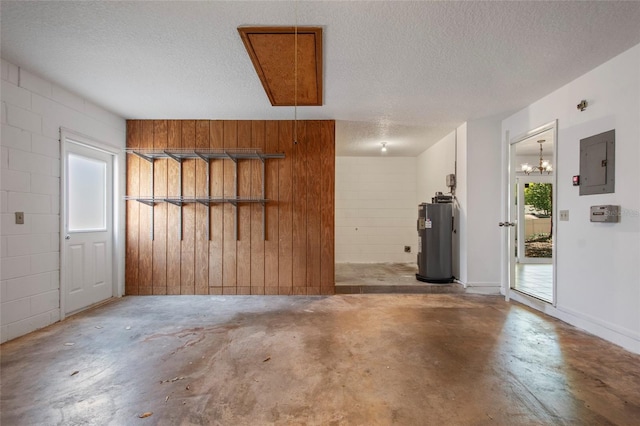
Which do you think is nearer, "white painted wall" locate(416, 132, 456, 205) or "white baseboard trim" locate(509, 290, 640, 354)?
"white baseboard trim" locate(509, 290, 640, 354)

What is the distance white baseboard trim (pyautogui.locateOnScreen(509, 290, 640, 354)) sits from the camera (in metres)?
2.54

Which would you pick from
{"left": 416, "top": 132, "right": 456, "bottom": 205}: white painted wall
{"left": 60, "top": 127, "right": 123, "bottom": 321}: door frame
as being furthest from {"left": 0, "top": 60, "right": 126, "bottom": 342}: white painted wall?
{"left": 416, "top": 132, "right": 456, "bottom": 205}: white painted wall

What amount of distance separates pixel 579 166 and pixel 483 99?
1310 mm

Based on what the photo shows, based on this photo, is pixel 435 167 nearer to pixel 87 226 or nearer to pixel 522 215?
pixel 522 215

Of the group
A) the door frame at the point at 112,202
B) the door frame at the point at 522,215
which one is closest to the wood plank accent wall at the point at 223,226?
the door frame at the point at 112,202

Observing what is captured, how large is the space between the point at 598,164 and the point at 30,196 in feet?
19.1

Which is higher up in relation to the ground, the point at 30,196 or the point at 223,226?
the point at 30,196

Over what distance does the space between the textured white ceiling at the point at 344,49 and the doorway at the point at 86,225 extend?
791 mm

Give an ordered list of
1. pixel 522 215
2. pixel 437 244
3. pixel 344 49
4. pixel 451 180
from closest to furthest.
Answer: pixel 344 49 < pixel 437 244 < pixel 451 180 < pixel 522 215

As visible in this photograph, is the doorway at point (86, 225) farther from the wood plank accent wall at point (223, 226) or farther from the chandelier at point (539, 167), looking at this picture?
the chandelier at point (539, 167)

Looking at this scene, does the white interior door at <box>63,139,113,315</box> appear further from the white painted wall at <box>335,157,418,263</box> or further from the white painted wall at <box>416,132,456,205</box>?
the white painted wall at <box>416,132,456,205</box>

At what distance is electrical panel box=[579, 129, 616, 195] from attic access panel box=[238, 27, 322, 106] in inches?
114

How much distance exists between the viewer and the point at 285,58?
262 centimetres

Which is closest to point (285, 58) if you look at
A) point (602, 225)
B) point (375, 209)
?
point (602, 225)
